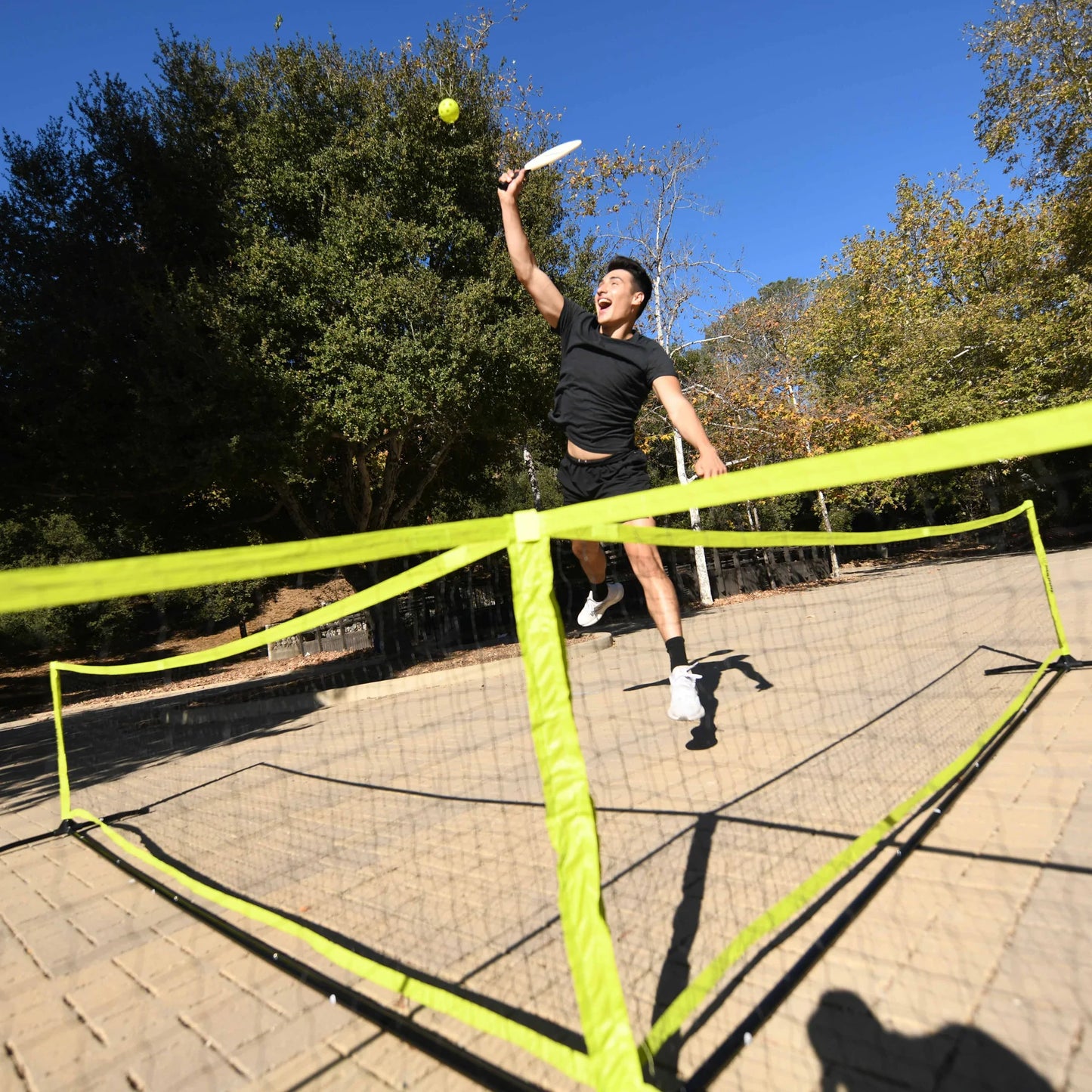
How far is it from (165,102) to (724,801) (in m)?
15.0

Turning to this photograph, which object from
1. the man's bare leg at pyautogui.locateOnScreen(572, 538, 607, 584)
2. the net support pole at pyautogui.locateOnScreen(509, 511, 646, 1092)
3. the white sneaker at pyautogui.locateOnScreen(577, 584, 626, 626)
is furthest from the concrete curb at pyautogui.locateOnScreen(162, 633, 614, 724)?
the net support pole at pyautogui.locateOnScreen(509, 511, 646, 1092)

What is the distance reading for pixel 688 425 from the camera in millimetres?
2895

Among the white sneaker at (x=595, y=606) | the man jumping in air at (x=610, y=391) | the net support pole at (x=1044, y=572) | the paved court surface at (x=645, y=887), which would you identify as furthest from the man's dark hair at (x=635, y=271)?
the net support pole at (x=1044, y=572)

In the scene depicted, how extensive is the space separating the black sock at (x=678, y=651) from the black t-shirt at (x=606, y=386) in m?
0.99

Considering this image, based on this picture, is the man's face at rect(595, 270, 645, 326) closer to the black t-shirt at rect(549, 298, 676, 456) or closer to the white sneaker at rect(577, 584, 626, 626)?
the black t-shirt at rect(549, 298, 676, 456)

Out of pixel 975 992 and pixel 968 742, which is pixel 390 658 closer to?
pixel 968 742

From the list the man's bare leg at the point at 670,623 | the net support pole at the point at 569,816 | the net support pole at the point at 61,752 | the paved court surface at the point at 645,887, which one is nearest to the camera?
the net support pole at the point at 569,816

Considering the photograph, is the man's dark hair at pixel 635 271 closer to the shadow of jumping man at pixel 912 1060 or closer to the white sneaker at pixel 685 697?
the white sneaker at pixel 685 697

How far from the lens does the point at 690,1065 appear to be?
5.07 feet

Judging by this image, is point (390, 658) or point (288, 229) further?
point (288, 229)

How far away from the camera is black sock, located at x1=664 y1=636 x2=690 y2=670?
3.17m

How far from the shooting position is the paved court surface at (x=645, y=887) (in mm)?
1666

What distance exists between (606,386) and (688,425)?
687 millimetres

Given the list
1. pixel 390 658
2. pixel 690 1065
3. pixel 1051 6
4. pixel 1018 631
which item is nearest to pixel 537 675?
pixel 690 1065
